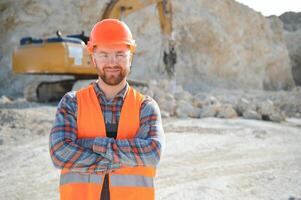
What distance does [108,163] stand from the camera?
5.36 ft

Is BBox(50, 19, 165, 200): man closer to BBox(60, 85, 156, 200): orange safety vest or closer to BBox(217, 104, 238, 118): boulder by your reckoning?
BBox(60, 85, 156, 200): orange safety vest

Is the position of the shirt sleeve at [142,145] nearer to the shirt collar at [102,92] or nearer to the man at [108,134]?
the man at [108,134]

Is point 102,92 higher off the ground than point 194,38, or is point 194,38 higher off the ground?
point 194,38

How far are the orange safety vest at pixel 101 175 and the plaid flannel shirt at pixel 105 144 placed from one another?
0.10ft

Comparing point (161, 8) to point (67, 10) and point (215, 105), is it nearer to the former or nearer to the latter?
point (215, 105)

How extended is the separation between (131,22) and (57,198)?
15.0m

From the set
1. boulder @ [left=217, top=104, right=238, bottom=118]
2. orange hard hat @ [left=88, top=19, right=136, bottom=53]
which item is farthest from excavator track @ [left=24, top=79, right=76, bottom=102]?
orange hard hat @ [left=88, top=19, right=136, bottom=53]

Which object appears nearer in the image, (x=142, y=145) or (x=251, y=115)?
(x=142, y=145)

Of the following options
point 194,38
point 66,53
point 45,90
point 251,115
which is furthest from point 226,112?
point 194,38

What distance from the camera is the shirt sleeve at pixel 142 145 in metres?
1.60

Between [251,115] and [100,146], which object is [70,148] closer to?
[100,146]

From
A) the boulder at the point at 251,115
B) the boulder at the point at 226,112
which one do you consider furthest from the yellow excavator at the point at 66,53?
the boulder at the point at 251,115

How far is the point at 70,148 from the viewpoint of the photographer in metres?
1.64

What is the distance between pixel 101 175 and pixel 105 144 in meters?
0.15
